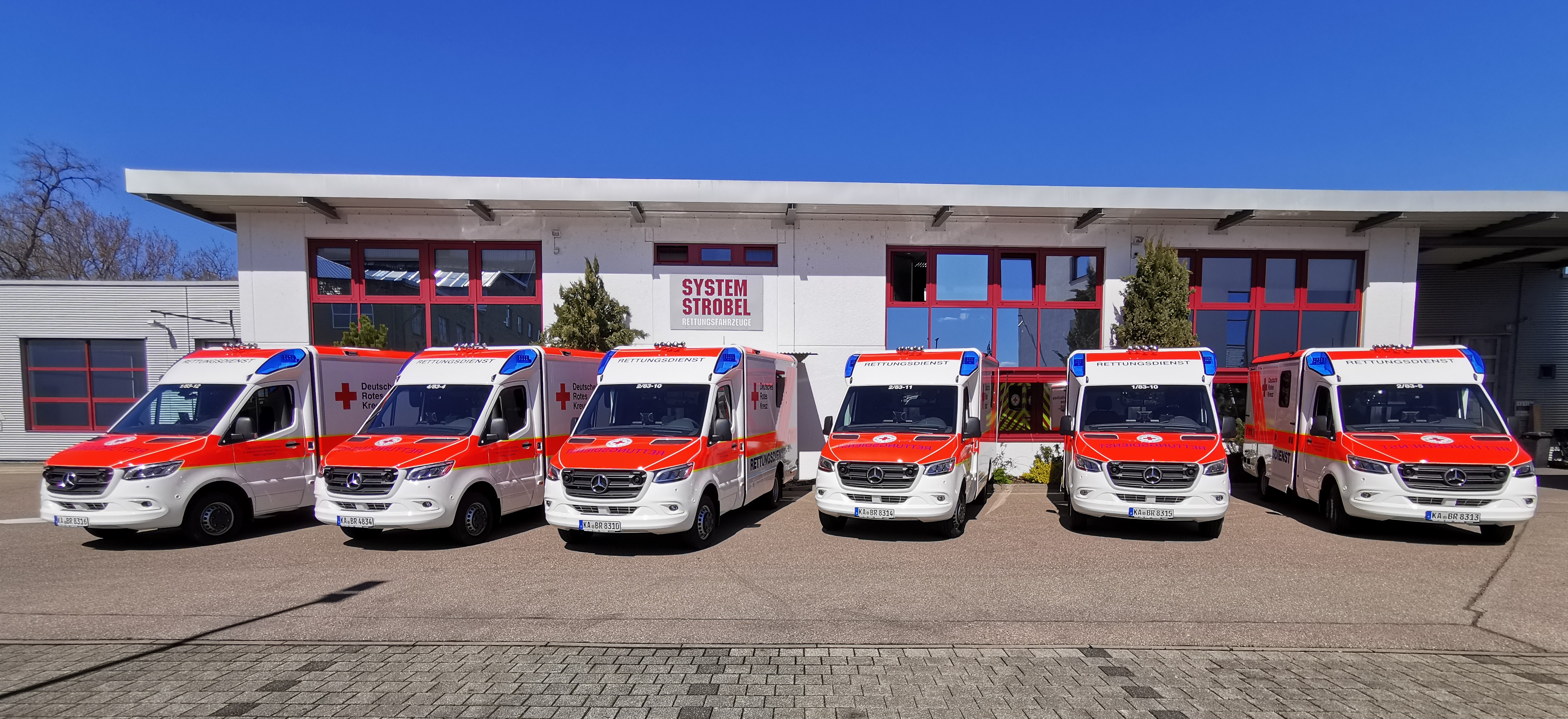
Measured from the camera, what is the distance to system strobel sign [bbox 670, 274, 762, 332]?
14062mm

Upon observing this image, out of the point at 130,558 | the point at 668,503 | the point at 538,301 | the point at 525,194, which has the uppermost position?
the point at 525,194

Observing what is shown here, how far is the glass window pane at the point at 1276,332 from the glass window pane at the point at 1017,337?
485 cm

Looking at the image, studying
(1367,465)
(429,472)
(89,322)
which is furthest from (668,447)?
(89,322)

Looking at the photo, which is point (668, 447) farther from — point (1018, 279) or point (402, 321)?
point (1018, 279)

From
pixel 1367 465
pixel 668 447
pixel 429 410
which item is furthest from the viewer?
pixel 429 410

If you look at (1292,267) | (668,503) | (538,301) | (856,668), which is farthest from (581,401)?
(1292,267)

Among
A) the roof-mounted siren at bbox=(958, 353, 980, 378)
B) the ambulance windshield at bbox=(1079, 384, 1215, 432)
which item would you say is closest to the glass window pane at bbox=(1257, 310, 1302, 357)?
the ambulance windshield at bbox=(1079, 384, 1215, 432)

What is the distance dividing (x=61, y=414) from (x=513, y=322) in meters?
12.3

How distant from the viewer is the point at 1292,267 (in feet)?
47.8

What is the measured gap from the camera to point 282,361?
363 inches

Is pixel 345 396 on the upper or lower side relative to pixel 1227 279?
lower

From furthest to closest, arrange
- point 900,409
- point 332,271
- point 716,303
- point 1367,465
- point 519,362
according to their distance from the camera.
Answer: point 332,271
point 716,303
point 900,409
point 519,362
point 1367,465

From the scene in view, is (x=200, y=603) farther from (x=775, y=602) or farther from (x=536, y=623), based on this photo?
(x=775, y=602)

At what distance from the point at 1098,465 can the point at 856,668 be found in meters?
5.34
